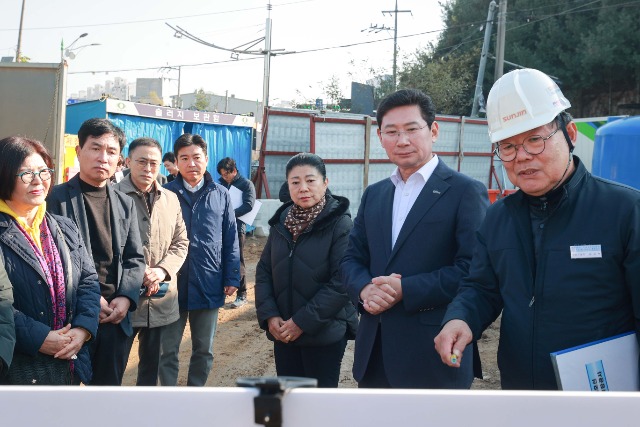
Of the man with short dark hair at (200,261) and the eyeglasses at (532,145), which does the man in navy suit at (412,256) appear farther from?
the man with short dark hair at (200,261)

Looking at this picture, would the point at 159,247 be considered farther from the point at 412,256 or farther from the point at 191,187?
the point at 412,256

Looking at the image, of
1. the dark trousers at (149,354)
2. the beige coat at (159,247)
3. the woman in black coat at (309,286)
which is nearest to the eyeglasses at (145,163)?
the beige coat at (159,247)

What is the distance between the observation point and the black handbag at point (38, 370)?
9.12 feet

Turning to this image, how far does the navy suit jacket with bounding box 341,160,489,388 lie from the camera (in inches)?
110

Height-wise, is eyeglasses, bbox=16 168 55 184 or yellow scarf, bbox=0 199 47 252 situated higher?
eyeglasses, bbox=16 168 55 184

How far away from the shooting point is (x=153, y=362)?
4312 mm

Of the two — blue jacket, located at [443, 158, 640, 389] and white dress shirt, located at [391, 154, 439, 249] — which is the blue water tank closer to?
white dress shirt, located at [391, 154, 439, 249]

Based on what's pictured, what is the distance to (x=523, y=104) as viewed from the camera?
7.07ft

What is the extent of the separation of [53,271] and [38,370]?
0.45 m

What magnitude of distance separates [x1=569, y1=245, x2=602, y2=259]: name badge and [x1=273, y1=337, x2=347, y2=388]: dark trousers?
6.38ft

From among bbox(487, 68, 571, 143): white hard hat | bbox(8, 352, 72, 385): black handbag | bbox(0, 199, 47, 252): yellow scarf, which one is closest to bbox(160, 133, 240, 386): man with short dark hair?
bbox(8, 352, 72, 385): black handbag

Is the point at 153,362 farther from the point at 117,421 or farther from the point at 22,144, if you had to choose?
the point at 117,421

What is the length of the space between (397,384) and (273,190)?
12.2 meters

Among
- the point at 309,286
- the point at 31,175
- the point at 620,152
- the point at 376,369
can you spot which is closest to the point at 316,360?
the point at 309,286
